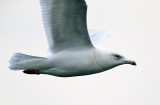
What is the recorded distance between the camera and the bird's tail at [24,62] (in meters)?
20.8

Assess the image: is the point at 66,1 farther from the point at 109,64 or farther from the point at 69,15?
the point at 109,64

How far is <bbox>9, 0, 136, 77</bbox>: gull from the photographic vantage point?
20297 mm

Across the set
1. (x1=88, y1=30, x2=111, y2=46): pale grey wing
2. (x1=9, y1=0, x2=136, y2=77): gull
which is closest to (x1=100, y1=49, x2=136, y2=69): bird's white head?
(x1=9, y1=0, x2=136, y2=77): gull

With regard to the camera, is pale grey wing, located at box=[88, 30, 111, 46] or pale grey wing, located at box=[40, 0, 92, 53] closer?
pale grey wing, located at box=[40, 0, 92, 53]

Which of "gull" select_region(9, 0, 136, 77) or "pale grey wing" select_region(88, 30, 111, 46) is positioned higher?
"pale grey wing" select_region(88, 30, 111, 46)

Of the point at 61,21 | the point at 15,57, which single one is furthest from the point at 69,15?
the point at 15,57

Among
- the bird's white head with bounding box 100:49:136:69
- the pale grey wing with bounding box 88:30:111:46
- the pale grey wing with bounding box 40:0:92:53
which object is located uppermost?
the pale grey wing with bounding box 88:30:111:46

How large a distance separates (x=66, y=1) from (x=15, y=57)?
1979 mm

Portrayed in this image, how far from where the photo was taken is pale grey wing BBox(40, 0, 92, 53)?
2016cm

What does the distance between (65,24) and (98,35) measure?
2657 mm

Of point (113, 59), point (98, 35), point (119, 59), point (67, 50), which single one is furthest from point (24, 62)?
point (98, 35)

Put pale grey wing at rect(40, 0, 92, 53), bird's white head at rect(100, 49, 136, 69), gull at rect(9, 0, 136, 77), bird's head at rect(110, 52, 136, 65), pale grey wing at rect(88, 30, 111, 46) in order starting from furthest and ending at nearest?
pale grey wing at rect(88, 30, 111, 46)
bird's head at rect(110, 52, 136, 65)
bird's white head at rect(100, 49, 136, 69)
gull at rect(9, 0, 136, 77)
pale grey wing at rect(40, 0, 92, 53)

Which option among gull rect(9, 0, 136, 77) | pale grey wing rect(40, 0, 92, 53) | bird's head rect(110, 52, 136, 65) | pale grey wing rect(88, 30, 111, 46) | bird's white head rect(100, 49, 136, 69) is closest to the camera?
pale grey wing rect(40, 0, 92, 53)

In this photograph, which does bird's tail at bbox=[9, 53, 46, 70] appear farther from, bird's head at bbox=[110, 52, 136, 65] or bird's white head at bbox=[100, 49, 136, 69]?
bird's head at bbox=[110, 52, 136, 65]
